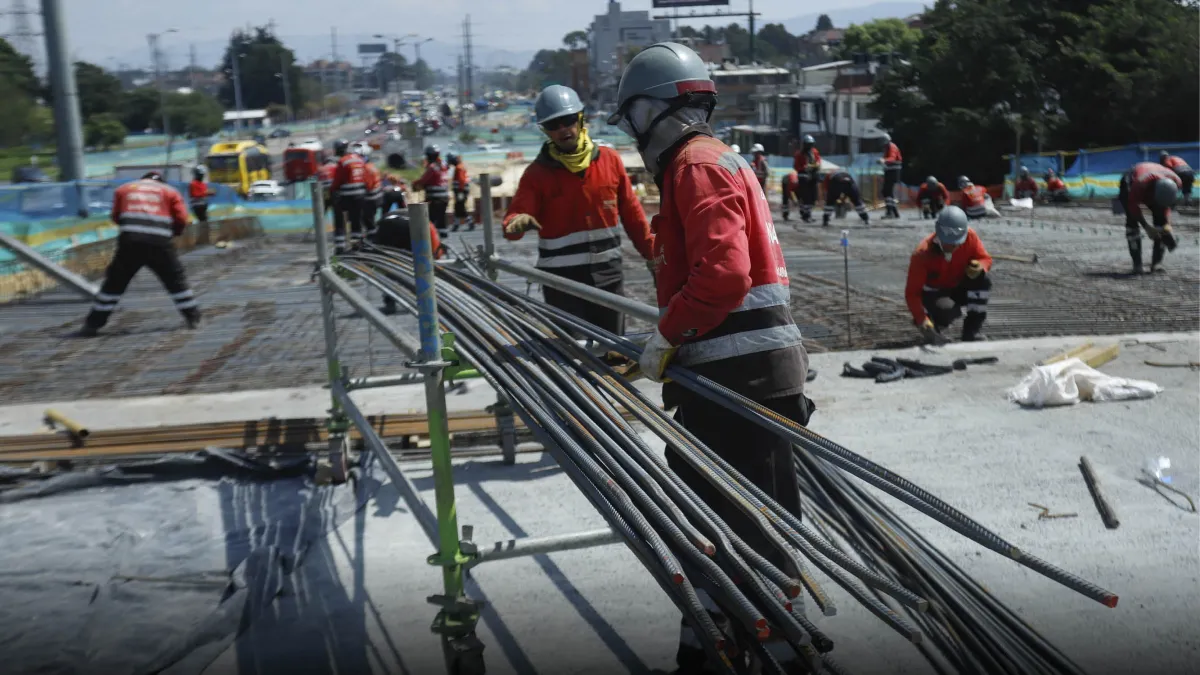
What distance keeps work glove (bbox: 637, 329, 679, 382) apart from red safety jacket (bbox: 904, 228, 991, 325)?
17.7ft

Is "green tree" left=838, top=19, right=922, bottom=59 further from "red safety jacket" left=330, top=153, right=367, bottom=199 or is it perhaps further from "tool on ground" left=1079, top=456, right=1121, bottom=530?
"tool on ground" left=1079, top=456, right=1121, bottom=530

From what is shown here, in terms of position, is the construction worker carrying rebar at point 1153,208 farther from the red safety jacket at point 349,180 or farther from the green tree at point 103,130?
the green tree at point 103,130

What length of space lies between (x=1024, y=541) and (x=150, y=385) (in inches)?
235

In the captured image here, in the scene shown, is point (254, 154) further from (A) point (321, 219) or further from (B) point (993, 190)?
(A) point (321, 219)

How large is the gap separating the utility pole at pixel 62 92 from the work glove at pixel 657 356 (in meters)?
15.2

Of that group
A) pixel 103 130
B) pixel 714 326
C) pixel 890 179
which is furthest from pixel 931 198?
pixel 103 130

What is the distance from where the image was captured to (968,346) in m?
7.97

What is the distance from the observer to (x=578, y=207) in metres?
5.48

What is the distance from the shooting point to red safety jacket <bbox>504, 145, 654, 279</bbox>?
5430 millimetres

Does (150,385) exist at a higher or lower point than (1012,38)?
lower

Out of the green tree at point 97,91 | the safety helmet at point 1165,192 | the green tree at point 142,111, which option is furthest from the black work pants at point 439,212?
the green tree at point 142,111

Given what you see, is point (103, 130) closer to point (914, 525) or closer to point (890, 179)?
point (890, 179)

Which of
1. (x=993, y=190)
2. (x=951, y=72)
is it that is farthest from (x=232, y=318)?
(x=951, y=72)

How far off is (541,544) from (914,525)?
1.78 meters
